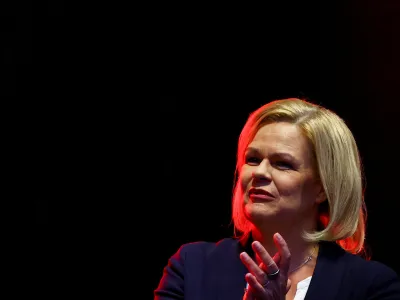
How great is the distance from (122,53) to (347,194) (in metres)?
1.36

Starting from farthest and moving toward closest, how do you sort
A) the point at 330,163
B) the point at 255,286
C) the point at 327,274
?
the point at 330,163 → the point at 327,274 → the point at 255,286

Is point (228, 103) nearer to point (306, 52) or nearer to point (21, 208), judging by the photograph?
point (306, 52)

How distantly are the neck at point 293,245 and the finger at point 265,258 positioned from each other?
33 centimetres

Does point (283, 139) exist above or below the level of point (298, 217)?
above

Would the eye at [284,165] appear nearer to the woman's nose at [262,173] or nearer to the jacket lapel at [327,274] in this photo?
the woman's nose at [262,173]

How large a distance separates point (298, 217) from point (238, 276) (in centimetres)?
27

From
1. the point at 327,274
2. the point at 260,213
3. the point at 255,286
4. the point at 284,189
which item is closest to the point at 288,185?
the point at 284,189

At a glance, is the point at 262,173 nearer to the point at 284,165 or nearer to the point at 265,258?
the point at 284,165

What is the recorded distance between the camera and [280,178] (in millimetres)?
2234

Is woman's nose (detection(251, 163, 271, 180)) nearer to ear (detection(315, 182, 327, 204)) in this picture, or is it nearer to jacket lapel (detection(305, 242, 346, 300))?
ear (detection(315, 182, 327, 204))

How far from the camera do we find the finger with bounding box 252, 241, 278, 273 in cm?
192

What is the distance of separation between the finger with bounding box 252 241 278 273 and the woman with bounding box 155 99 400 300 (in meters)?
0.24

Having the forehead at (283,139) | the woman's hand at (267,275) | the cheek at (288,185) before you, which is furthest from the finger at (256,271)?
the forehead at (283,139)

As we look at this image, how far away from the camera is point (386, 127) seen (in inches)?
124
